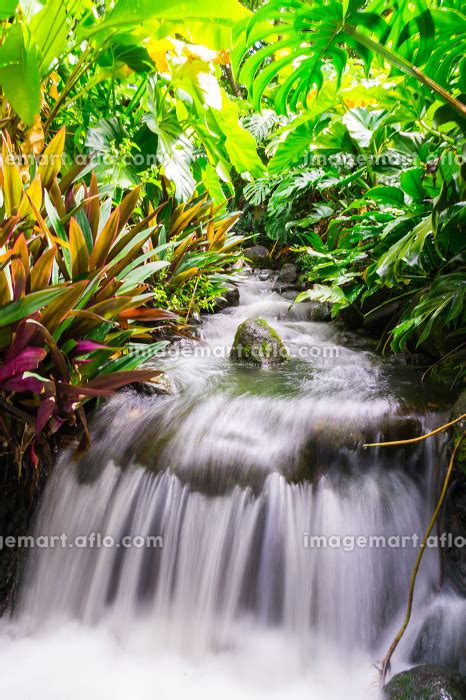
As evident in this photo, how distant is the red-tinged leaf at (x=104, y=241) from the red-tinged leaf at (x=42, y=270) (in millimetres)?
349

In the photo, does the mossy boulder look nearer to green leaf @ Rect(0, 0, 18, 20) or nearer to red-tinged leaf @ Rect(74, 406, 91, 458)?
red-tinged leaf @ Rect(74, 406, 91, 458)

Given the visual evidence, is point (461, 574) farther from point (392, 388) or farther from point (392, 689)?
point (392, 388)

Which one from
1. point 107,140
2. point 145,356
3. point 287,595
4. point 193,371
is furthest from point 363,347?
point 107,140

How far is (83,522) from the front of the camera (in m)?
1.83

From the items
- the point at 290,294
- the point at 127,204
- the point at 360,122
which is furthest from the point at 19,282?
the point at 290,294

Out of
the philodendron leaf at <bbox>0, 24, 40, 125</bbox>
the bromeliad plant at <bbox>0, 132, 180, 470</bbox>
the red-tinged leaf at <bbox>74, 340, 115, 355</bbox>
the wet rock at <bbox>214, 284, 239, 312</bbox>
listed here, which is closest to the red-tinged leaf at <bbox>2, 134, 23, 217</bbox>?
the bromeliad plant at <bbox>0, 132, 180, 470</bbox>

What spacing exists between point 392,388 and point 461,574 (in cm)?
95

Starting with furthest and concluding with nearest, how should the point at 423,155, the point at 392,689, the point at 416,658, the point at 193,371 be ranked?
the point at 193,371 < the point at 423,155 < the point at 416,658 < the point at 392,689

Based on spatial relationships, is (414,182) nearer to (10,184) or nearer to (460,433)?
(460,433)

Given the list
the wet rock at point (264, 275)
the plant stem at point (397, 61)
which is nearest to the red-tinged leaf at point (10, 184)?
the plant stem at point (397, 61)

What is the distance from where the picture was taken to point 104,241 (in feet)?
6.64

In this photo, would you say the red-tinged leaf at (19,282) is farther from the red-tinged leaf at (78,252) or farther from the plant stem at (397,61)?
the plant stem at (397,61)

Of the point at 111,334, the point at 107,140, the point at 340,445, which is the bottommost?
the point at 340,445

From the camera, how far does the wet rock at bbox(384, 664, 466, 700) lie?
123 centimetres
